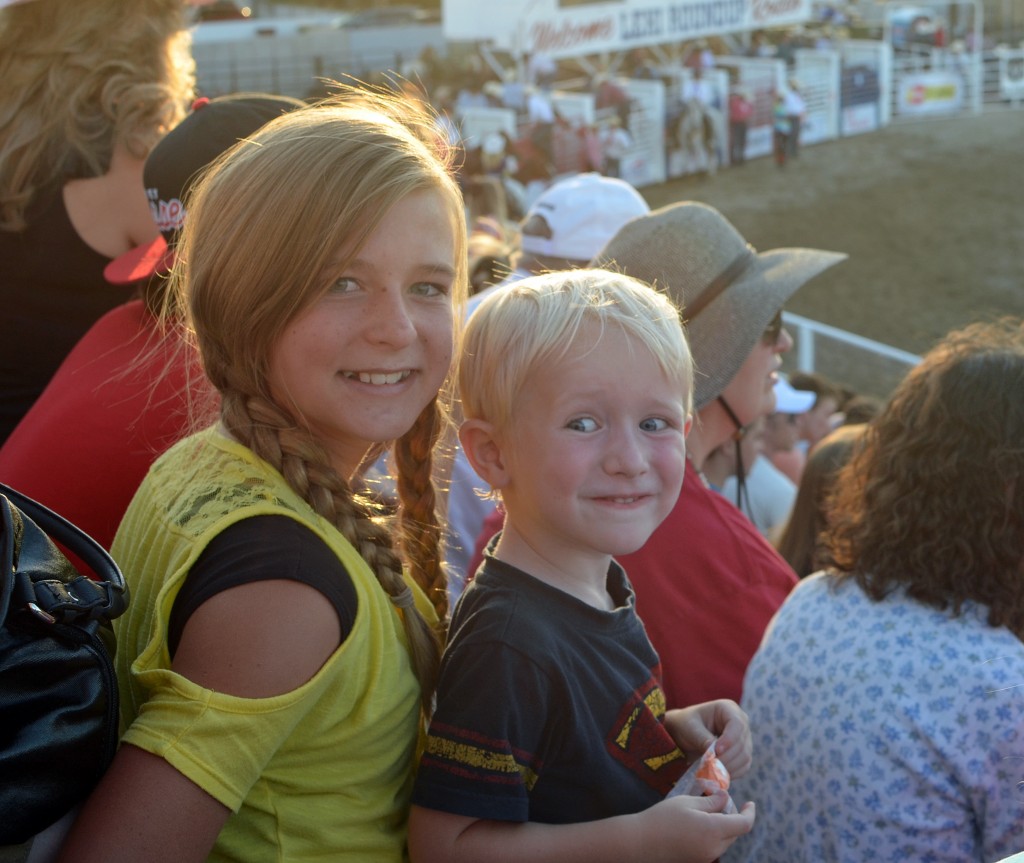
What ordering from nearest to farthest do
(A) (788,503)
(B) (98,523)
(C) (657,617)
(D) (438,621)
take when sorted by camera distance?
(D) (438,621), (B) (98,523), (C) (657,617), (A) (788,503)

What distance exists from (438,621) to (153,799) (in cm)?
56

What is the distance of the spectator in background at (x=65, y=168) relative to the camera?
255 cm

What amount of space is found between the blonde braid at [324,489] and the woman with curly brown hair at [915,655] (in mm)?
856

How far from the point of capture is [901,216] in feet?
68.4

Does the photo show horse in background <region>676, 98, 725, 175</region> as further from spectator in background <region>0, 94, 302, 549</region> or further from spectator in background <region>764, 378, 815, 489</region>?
spectator in background <region>0, 94, 302, 549</region>

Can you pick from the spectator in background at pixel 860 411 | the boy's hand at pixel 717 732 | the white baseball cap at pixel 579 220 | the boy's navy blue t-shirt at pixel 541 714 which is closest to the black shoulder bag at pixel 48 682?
the boy's navy blue t-shirt at pixel 541 714

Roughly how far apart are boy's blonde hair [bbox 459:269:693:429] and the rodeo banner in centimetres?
2054

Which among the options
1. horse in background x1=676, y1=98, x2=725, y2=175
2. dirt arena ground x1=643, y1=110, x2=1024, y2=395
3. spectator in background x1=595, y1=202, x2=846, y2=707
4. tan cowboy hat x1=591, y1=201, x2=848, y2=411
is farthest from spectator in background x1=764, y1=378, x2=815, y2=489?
horse in background x1=676, y1=98, x2=725, y2=175

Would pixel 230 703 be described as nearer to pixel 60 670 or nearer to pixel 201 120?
pixel 60 670

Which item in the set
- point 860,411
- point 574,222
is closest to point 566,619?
point 574,222

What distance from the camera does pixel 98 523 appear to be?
1.84m

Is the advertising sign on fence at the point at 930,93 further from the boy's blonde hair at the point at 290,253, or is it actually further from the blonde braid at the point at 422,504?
the boy's blonde hair at the point at 290,253

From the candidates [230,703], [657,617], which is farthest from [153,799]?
[657,617]

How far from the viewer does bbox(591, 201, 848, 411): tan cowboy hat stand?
8.41ft
